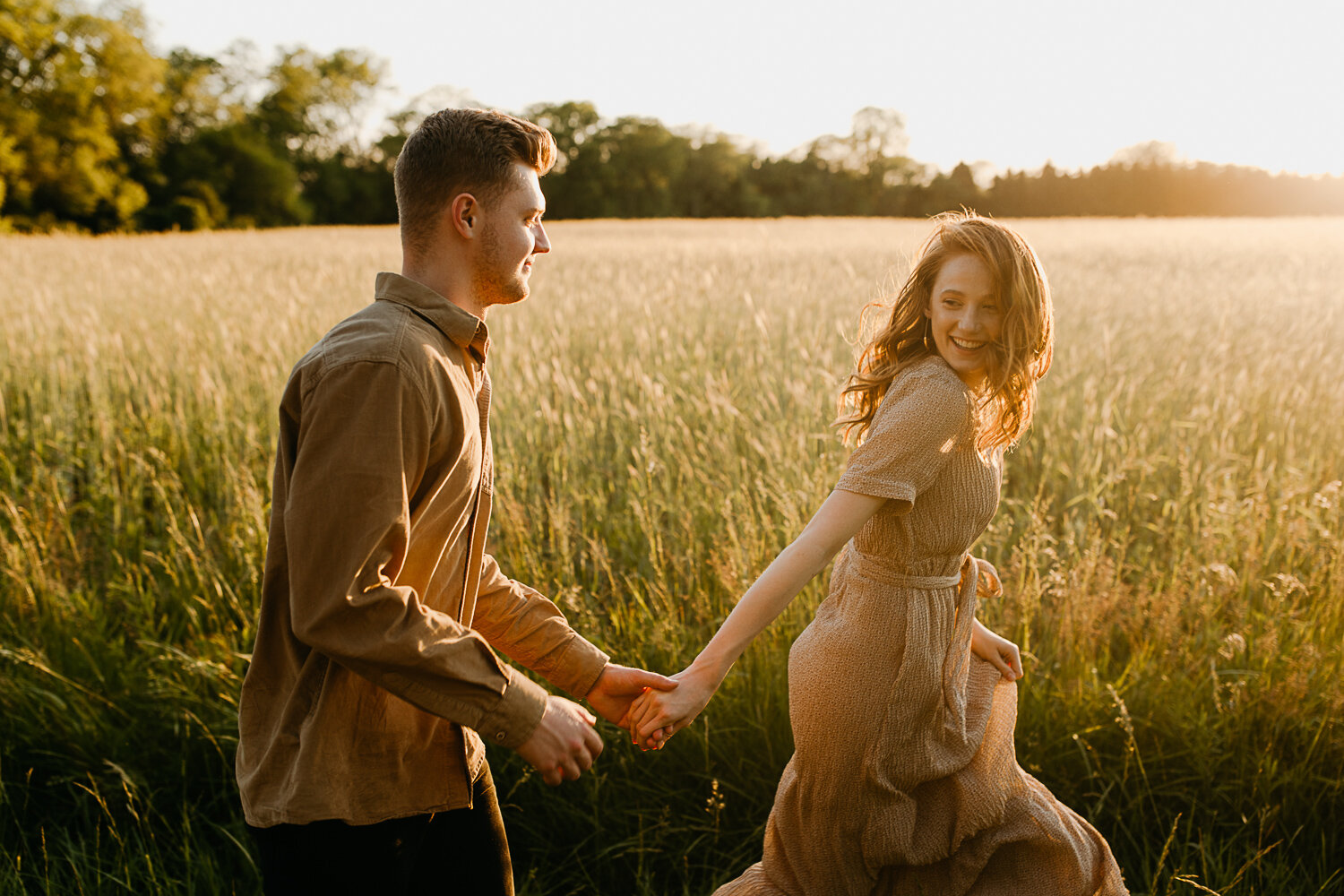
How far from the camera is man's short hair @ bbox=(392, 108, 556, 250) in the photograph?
4.63 feet

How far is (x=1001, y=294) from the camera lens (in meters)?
1.68

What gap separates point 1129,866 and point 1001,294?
161 cm

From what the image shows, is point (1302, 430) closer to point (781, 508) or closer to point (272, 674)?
point (781, 508)

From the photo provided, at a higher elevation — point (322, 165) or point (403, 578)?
point (322, 165)

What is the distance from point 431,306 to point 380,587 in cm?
46

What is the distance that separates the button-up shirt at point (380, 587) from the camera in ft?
4.01

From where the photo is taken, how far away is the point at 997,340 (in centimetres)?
170

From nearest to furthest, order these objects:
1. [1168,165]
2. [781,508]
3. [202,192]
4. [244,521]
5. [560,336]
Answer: [781,508] < [244,521] < [560,336] < [202,192] < [1168,165]

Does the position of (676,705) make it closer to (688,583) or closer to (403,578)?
(403,578)

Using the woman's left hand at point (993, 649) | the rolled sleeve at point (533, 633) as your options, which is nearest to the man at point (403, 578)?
the rolled sleeve at point (533, 633)

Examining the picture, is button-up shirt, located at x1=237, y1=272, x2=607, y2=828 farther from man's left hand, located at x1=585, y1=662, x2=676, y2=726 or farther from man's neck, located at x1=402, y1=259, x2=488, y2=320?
man's left hand, located at x1=585, y1=662, x2=676, y2=726

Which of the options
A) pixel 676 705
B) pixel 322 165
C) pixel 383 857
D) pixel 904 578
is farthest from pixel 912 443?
pixel 322 165

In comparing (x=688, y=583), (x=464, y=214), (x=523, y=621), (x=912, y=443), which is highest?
(x=464, y=214)

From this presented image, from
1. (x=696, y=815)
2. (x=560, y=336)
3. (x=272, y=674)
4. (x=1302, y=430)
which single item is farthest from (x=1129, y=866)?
(x=560, y=336)
